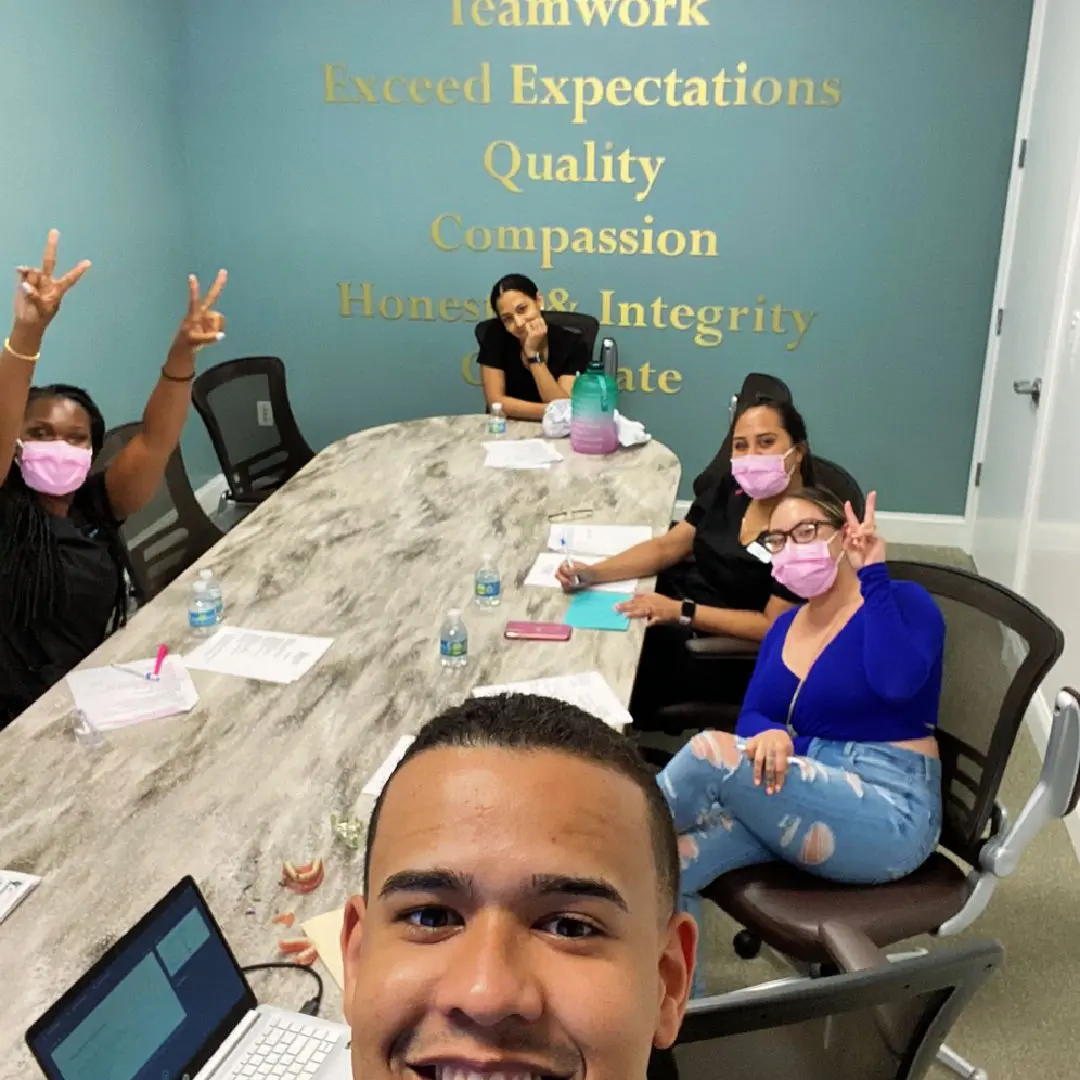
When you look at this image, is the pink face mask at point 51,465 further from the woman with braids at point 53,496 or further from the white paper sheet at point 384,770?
the white paper sheet at point 384,770

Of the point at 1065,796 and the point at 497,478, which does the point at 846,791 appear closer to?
the point at 1065,796

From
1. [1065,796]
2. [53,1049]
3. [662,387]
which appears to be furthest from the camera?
[662,387]

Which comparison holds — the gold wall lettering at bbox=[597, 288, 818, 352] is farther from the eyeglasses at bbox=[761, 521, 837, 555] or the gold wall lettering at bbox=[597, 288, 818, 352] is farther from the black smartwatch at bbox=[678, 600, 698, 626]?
the eyeglasses at bbox=[761, 521, 837, 555]

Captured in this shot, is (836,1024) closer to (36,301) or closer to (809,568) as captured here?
(809,568)

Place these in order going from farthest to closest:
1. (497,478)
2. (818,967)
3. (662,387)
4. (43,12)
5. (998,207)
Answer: (662,387)
(998,207)
(43,12)
(497,478)
(818,967)

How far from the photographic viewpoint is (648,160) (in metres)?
4.38

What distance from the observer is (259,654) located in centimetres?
224


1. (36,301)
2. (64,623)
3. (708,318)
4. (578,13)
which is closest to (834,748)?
(64,623)

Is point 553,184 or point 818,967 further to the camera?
point 553,184

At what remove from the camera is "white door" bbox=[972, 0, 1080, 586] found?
343 centimetres

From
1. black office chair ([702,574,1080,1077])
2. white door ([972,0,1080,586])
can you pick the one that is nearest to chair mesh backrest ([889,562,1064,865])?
black office chair ([702,574,1080,1077])

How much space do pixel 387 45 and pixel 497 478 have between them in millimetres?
2108

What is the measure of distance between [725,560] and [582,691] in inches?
32.2

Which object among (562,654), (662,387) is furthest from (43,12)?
(562,654)
